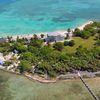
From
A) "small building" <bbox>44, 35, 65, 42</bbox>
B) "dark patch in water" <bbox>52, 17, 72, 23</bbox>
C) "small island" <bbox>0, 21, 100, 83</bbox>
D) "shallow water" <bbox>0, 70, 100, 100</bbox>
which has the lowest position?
"shallow water" <bbox>0, 70, 100, 100</bbox>

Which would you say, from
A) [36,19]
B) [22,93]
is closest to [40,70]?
[22,93]

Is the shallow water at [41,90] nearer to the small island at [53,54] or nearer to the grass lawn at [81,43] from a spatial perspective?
the small island at [53,54]

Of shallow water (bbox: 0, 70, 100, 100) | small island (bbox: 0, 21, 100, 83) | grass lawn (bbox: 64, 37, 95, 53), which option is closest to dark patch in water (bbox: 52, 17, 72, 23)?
small island (bbox: 0, 21, 100, 83)

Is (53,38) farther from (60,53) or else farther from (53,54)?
(53,54)

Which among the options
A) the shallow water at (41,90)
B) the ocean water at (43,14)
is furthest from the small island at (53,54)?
the ocean water at (43,14)

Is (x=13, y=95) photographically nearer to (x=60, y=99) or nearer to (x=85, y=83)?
(x=60, y=99)

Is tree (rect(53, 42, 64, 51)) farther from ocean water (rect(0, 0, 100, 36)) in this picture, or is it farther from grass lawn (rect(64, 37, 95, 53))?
ocean water (rect(0, 0, 100, 36))

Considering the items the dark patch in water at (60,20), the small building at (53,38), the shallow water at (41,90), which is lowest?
the shallow water at (41,90)
